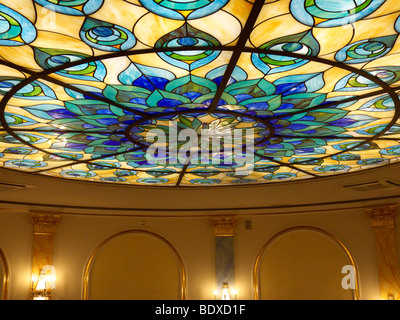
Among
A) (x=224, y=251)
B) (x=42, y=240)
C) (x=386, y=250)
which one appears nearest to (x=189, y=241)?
(x=224, y=251)

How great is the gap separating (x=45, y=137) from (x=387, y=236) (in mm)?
8600

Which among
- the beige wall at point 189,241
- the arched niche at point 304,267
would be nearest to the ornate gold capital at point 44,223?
the beige wall at point 189,241

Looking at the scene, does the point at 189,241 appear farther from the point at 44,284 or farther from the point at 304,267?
the point at 44,284

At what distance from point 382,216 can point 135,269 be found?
6990 millimetres

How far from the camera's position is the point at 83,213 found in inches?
437

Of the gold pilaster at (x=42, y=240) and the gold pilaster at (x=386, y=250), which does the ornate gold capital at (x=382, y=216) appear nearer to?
the gold pilaster at (x=386, y=250)

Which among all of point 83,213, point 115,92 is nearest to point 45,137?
point 115,92

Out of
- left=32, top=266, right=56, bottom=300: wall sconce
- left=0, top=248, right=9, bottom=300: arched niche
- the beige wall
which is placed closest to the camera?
left=0, top=248, right=9, bottom=300: arched niche

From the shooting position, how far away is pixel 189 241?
11.8m

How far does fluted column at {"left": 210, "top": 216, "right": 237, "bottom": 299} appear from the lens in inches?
450

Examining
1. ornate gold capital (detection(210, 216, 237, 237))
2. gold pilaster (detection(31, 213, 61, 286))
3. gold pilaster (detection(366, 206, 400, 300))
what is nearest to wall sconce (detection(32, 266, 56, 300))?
gold pilaster (detection(31, 213, 61, 286))

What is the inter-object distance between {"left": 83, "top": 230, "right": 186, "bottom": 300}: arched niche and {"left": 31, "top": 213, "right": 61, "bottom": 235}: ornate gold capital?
140cm

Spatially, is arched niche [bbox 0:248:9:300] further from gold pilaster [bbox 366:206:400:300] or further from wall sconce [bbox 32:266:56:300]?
gold pilaster [bbox 366:206:400:300]

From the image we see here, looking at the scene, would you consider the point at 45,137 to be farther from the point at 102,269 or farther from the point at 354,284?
the point at 354,284
